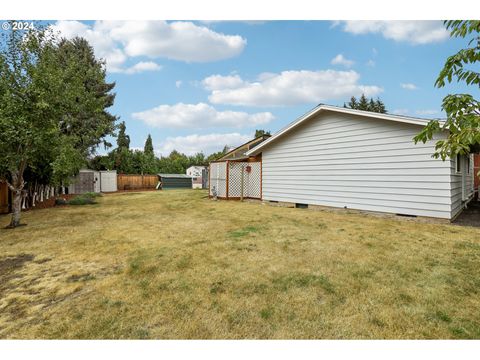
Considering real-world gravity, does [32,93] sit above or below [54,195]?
above

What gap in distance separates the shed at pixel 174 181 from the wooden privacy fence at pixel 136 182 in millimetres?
974

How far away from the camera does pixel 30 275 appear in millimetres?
3854

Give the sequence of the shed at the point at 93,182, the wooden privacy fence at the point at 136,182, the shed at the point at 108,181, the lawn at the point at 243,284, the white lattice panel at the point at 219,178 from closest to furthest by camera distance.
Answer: the lawn at the point at 243,284
the white lattice panel at the point at 219,178
the shed at the point at 93,182
the shed at the point at 108,181
the wooden privacy fence at the point at 136,182

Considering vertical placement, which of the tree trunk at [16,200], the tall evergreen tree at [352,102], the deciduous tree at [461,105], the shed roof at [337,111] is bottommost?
the tree trunk at [16,200]

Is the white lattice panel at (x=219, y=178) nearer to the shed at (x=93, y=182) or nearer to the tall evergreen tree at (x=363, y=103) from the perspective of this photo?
the shed at (x=93, y=182)

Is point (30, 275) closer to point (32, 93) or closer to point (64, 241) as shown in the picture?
point (64, 241)

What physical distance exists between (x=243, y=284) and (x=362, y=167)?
7204 millimetres

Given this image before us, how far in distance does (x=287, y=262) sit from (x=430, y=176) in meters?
5.93

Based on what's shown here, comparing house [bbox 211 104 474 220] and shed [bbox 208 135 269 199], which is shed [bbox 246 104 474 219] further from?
shed [bbox 208 135 269 199]

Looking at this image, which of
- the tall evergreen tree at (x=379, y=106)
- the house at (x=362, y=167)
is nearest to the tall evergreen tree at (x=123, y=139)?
the house at (x=362, y=167)

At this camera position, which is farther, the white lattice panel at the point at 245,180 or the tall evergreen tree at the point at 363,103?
the tall evergreen tree at the point at 363,103

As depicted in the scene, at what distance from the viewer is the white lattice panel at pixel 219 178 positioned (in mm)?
14094

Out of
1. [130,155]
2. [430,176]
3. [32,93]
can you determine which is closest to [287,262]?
[430,176]
